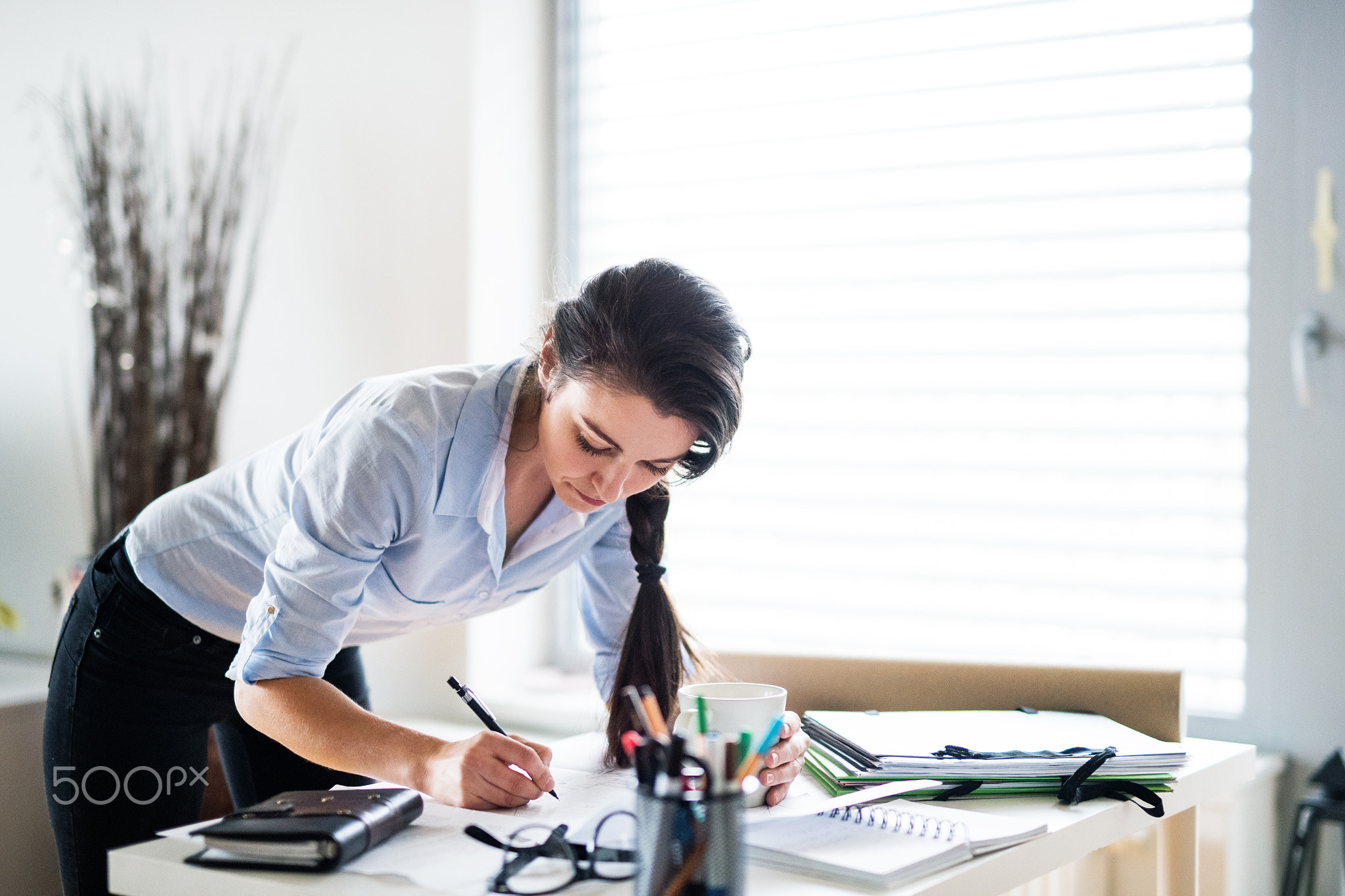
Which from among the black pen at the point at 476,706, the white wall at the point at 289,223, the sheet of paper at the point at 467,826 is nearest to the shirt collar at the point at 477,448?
the black pen at the point at 476,706

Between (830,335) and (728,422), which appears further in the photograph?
(830,335)

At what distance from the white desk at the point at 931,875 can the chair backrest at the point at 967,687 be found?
0.11 meters

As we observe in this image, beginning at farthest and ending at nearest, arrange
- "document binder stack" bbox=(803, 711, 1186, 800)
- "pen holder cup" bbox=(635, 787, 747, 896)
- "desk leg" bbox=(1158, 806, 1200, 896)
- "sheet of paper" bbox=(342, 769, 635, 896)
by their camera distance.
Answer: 1. "desk leg" bbox=(1158, 806, 1200, 896)
2. "document binder stack" bbox=(803, 711, 1186, 800)
3. "sheet of paper" bbox=(342, 769, 635, 896)
4. "pen holder cup" bbox=(635, 787, 747, 896)

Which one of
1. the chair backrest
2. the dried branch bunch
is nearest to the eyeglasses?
the chair backrest

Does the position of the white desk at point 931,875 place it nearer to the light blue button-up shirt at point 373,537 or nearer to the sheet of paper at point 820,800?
the sheet of paper at point 820,800

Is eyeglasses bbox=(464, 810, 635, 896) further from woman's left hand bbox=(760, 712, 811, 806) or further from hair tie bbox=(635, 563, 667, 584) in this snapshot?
hair tie bbox=(635, 563, 667, 584)

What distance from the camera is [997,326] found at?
2010 mm

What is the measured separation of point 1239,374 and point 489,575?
1.26m

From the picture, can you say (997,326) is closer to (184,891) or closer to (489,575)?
(489,575)

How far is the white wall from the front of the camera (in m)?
2.25

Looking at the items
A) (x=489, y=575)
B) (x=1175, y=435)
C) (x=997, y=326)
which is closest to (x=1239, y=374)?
(x=1175, y=435)

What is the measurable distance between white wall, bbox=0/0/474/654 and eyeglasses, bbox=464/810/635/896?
1371mm

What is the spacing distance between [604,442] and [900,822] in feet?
1.45

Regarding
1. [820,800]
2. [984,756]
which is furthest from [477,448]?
[984,756]
